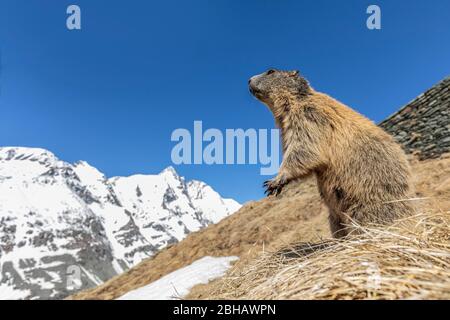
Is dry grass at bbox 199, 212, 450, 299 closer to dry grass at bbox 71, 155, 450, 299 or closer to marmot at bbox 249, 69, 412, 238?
marmot at bbox 249, 69, 412, 238

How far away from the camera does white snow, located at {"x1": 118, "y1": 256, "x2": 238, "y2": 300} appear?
15.1 meters

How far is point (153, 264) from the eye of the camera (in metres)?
24.0

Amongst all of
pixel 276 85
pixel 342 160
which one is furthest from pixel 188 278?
pixel 342 160

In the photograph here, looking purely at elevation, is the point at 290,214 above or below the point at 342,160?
below

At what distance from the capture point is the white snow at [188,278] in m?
15.1

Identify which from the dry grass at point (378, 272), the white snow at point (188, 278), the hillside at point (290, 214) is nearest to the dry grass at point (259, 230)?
the hillside at point (290, 214)

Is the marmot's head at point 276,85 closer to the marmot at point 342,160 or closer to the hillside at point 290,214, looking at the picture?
the marmot at point 342,160

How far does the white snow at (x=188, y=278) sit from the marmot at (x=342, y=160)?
908 cm

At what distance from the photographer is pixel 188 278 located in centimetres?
1628

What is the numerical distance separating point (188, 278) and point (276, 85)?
35.0 feet

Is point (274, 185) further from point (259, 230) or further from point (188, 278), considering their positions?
point (259, 230)

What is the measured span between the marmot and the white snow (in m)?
9.08

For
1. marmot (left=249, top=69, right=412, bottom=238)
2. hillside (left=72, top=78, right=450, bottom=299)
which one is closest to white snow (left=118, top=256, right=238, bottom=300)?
hillside (left=72, top=78, right=450, bottom=299)
